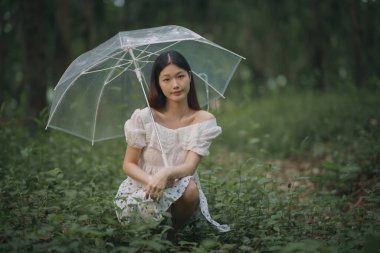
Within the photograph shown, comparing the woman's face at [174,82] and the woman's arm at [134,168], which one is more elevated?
the woman's face at [174,82]

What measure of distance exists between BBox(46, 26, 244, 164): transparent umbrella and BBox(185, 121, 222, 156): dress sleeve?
0.61 m

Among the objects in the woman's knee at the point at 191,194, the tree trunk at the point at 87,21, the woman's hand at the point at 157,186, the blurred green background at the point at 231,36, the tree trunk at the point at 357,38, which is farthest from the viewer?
the tree trunk at the point at 357,38

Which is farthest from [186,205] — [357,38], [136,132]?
[357,38]

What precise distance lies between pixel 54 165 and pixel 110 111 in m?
1.54

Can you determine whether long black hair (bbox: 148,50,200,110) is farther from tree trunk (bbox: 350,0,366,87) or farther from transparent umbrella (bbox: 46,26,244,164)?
tree trunk (bbox: 350,0,366,87)

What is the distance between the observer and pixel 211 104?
4.80m

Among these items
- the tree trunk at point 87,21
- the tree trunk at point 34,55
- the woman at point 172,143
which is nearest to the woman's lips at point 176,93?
the woman at point 172,143

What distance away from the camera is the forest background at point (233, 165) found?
11.6 feet

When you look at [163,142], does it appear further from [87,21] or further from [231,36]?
[231,36]

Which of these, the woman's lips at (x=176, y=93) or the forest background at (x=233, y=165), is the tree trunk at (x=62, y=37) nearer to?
the forest background at (x=233, y=165)

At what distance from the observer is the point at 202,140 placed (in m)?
3.87

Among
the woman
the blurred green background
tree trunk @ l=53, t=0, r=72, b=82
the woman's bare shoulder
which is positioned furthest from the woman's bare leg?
tree trunk @ l=53, t=0, r=72, b=82

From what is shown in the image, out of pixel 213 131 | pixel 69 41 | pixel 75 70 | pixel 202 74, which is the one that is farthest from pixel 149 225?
pixel 69 41

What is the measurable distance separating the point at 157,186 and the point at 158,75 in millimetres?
958
